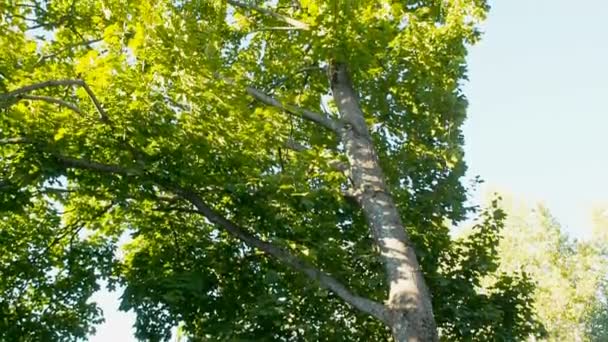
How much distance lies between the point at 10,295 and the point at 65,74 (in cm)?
448

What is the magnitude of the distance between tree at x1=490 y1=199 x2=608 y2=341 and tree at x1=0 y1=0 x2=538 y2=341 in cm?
2282

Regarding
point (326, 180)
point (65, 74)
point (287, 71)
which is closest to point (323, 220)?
point (326, 180)

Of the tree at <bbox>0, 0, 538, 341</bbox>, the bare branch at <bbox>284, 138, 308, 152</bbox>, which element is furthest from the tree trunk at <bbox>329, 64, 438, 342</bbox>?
the bare branch at <bbox>284, 138, 308, 152</bbox>

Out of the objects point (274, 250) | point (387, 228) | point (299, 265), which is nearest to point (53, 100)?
point (274, 250)

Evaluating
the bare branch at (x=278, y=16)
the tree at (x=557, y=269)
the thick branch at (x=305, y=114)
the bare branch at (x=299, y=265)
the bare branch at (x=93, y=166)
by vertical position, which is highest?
the tree at (x=557, y=269)

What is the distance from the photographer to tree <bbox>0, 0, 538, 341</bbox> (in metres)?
7.50

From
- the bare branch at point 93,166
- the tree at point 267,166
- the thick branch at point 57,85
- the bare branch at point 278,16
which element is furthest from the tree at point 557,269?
the thick branch at point 57,85

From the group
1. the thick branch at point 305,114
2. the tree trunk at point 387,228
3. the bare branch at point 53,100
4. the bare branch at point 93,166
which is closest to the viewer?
the bare branch at point 53,100

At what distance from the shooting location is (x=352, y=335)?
952 centimetres

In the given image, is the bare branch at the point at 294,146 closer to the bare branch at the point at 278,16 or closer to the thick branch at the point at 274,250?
the thick branch at the point at 274,250

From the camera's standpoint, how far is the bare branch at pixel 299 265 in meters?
7.38

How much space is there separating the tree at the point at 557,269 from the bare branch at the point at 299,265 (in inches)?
991

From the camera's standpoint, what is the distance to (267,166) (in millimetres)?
9148

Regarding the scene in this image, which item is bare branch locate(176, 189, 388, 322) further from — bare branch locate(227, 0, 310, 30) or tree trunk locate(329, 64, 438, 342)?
bare branch locate(227, 0, 310, 30)
